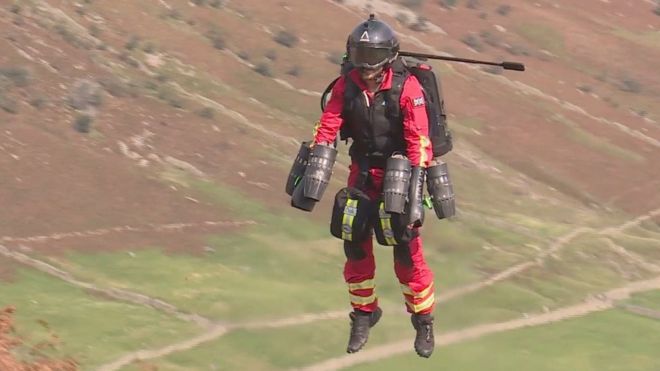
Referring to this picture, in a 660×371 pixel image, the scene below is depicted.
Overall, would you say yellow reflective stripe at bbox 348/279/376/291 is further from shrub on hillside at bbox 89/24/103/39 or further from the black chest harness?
shrub on hillside at bbox 89/24/103/39

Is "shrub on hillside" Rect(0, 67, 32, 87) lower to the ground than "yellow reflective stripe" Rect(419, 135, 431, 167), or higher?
lower

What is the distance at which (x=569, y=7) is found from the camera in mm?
87188

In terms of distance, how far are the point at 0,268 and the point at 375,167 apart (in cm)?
2990

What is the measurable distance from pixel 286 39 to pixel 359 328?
173 ft

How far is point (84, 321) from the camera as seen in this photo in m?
39.4

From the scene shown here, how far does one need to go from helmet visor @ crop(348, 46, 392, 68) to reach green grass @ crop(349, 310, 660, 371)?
29.7 m

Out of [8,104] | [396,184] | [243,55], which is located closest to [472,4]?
[243,55]

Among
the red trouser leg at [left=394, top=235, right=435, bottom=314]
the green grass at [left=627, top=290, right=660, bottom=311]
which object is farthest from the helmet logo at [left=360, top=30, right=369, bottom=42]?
the green grass at [left=627, top=290, right=660, bottom=311]

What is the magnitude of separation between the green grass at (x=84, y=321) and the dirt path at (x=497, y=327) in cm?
518

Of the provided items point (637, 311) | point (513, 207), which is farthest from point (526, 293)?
point (513, 207)

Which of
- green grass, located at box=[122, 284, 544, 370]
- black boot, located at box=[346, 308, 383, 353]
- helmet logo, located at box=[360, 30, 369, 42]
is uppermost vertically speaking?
helmet logo, located at box=[360, 30, 369, 42]

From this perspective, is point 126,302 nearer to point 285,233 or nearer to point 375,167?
point 285,233

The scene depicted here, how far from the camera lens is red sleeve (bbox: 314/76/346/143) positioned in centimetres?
1294

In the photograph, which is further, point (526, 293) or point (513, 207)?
point (513, 207)
